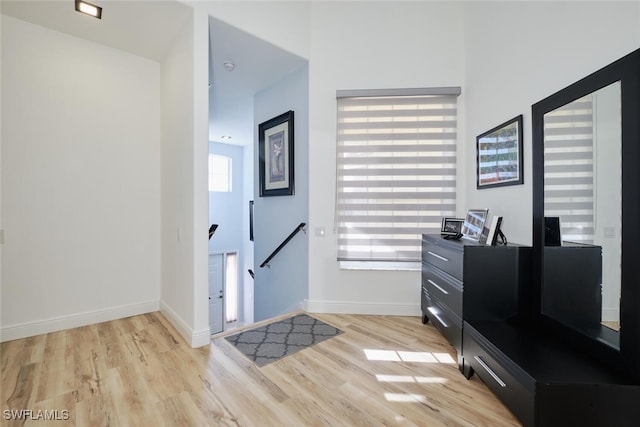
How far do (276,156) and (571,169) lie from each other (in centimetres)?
270

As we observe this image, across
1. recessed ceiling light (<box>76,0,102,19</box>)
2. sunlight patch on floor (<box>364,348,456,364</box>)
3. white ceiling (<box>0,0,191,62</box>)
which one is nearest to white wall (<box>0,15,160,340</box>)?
white ceiling (<box>0,0,191,62</box>)

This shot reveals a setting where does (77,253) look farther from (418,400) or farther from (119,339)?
(418,400)

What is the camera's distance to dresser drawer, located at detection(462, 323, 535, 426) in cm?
125

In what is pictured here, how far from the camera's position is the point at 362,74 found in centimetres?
289

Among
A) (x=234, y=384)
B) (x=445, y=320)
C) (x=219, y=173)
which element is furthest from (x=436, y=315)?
(x=219, y=173)

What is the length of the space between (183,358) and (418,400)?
163 cm

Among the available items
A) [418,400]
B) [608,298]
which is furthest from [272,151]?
[608,298]

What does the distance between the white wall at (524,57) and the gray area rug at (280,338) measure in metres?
1.78

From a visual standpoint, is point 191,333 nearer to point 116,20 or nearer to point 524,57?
point 116,20

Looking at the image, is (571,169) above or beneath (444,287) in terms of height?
above

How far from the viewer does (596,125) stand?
139 centimetres

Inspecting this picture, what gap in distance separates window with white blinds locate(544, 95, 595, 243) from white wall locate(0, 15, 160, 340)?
3402mm

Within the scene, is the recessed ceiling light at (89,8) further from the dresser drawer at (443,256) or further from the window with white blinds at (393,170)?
the dresser drawer at (443,256)

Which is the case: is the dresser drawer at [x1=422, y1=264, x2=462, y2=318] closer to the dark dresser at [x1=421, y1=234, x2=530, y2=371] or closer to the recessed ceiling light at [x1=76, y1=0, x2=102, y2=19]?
the dark dresser at [x1=421, y1=234, x2=530, y2=371]
